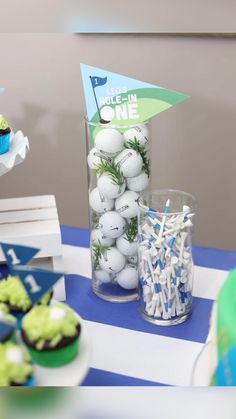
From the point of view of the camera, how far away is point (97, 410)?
0.44m

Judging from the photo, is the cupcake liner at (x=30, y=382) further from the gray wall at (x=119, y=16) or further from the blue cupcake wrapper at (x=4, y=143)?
the gray wall at (x=119, y=16)

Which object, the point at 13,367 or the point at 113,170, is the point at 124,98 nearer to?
the point at 113,170

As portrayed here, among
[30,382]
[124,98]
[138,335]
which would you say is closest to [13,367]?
[30,382]

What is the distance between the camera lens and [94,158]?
71 centimetres

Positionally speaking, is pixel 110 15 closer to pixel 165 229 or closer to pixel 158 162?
pixel 158 162

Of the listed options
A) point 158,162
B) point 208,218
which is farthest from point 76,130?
point 208,218

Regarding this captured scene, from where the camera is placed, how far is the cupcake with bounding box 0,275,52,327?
0.50 m

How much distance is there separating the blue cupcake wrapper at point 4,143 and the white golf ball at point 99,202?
0.15m

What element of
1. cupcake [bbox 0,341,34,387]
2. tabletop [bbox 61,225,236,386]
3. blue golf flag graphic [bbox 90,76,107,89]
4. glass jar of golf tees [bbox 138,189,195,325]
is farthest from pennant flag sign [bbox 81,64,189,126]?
cupcake [bbox 0,341,34,387]

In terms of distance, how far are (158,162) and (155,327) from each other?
0.72m

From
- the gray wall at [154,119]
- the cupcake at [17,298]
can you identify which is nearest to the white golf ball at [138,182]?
the cupcake at [17,298]

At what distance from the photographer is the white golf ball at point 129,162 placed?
686 mm

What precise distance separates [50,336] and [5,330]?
0.12 feet

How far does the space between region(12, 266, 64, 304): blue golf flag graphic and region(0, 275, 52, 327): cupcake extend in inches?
1.5
